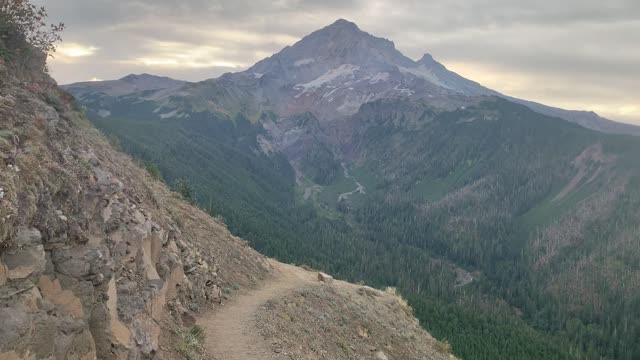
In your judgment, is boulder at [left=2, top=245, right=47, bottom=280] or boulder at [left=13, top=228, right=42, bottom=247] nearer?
boulder at [left=2, top=245, right=47, bottom=280]

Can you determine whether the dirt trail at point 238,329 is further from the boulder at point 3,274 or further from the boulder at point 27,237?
the boulder at point 3,274

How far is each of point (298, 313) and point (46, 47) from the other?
32.3 m

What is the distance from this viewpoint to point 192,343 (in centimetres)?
2812

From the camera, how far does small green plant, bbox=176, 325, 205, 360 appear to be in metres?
26.7

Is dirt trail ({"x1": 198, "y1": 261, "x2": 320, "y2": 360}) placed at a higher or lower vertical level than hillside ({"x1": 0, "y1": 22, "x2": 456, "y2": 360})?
lower

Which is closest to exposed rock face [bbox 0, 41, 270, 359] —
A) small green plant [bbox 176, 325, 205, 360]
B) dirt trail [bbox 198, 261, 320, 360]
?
small green plant [bbox 176, 325, 205, 360]

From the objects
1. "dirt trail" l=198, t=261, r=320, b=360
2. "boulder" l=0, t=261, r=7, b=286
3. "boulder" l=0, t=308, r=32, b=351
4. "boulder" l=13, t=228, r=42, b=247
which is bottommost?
"dirt trail" l=198, t=261, r=320, b=360

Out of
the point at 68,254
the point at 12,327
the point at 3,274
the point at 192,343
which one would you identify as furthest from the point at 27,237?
the point at 192,343

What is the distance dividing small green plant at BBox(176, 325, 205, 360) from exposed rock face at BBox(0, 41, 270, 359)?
3.99 ft

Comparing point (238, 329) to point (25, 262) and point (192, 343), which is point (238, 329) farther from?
point (25, 262)

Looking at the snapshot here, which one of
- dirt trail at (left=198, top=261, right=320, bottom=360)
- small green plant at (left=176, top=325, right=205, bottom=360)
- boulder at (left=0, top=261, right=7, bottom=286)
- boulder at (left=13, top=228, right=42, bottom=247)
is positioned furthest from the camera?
dirt trail at (left=198, top=261, right=320, bottom=360)

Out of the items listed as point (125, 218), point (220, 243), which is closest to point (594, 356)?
point (220, 243)

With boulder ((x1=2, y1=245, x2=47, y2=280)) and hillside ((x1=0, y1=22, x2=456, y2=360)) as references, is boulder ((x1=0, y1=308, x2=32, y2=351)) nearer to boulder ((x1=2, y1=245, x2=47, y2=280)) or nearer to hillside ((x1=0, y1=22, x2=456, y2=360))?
hillside ((x1=0, y1=22, x2=456, y2=360))

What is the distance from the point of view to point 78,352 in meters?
18.8
